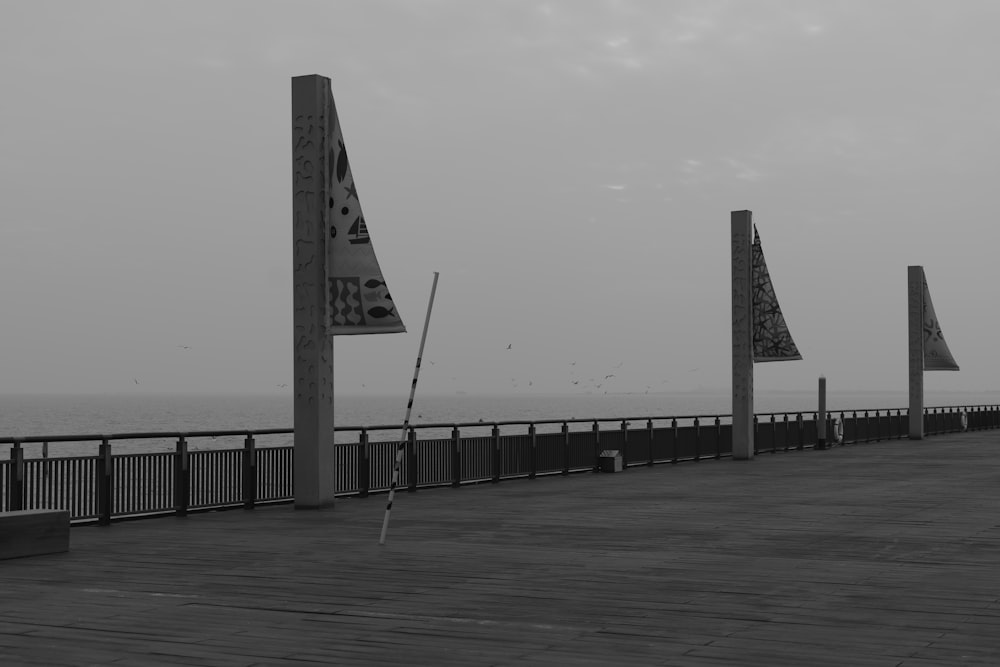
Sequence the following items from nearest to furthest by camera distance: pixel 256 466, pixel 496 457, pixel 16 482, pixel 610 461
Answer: pixel 16 482 → pixel 256 466 → pixel 496 457 → pixel 610 461

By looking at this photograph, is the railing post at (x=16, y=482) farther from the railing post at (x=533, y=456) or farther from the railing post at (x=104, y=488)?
the railing post at (x=533, y=456)

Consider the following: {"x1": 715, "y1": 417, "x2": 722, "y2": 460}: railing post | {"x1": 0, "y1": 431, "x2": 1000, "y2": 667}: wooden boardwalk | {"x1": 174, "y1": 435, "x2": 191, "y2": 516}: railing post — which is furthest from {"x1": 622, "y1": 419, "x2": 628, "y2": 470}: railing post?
{"x1": 174, "y1": 435, "x2": 191, "y2": 516}: railing post

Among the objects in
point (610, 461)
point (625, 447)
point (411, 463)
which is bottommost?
point (610, 461)

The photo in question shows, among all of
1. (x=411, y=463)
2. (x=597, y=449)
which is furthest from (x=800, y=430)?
(x=411, y=463)

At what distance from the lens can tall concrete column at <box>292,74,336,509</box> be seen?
64.9ft

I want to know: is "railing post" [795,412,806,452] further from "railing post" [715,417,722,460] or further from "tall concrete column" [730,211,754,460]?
"tall concrete column" [730,211,754,460]

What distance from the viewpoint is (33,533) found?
13.4 meters

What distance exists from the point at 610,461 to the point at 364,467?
29.7 ft


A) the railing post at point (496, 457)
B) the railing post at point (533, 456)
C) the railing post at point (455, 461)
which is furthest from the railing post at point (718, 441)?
the railing post at point (455, 461)

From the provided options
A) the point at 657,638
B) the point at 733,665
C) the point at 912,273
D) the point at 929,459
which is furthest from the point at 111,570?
the point at 912,273

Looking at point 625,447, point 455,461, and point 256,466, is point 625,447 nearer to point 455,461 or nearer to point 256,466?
point 455,461

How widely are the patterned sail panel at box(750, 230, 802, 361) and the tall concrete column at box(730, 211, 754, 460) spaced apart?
0.18 m

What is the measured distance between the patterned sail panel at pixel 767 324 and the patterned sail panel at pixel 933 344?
62.0 ft

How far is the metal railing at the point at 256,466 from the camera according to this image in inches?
649
